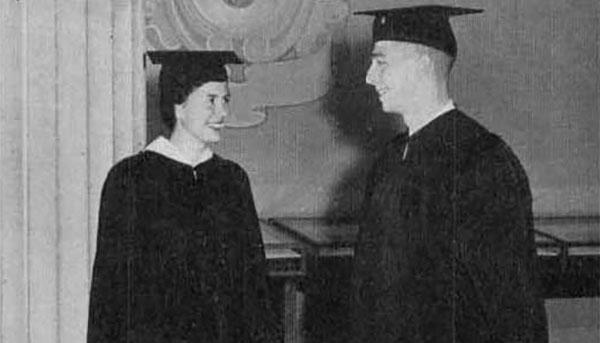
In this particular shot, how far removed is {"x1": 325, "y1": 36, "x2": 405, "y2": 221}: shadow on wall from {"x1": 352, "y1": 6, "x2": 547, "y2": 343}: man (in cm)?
201

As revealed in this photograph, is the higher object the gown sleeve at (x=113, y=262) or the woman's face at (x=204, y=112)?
the woman's face at (x=204, y=112)

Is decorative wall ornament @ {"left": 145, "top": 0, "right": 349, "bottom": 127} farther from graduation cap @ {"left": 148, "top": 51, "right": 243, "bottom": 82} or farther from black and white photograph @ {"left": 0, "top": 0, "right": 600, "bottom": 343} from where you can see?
graduation cap @ {"left": 148, "top": 51, "right": 243, "bottom": 82}

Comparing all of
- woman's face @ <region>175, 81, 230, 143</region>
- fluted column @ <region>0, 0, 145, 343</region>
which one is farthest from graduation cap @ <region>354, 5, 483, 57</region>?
fluted column @ <region>0, 0, 145, 343</region>

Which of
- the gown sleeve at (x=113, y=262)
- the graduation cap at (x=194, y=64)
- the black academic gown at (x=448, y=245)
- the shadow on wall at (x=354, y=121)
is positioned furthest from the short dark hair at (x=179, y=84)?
the shadow on wall at (x=354, y=121)

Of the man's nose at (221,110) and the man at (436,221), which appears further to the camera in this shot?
the man's nose at (221,110)

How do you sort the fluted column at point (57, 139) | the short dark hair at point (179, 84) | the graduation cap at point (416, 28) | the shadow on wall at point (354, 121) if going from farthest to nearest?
the shadow on wall at point (354, 121) < the short dark hair at point (179, 84) < the graduation cap at point (416, 28) < the fluted column at point (57, 139)

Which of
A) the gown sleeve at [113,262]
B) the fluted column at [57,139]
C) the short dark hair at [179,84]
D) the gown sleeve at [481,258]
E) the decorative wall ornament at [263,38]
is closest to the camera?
the fluted column at [57,139]

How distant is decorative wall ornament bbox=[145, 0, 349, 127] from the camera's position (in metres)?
5.28

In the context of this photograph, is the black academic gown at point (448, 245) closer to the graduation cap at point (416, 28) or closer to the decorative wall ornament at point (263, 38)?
the graduation cap at point (416, 28)

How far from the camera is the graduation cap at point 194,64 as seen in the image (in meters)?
3.46

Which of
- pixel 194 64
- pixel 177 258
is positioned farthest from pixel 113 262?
pixel 194 64

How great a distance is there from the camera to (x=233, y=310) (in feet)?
11.2

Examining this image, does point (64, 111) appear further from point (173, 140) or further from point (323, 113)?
point (323, 113)

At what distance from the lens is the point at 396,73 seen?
3270 mm
